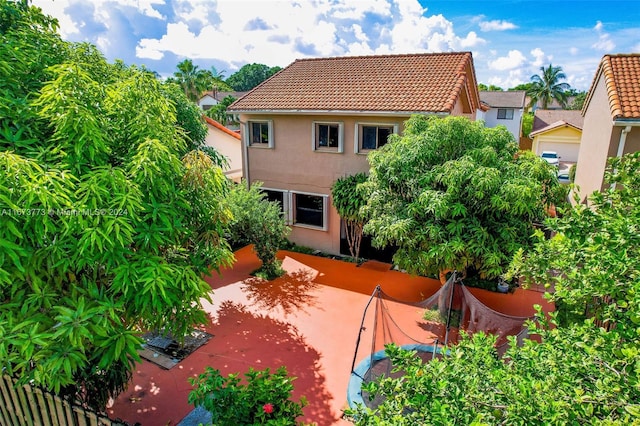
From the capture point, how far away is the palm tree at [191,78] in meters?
44.2

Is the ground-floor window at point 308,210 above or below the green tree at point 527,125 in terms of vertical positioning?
below

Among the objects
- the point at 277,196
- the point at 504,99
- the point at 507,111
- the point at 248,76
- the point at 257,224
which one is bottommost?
the point at 257,224

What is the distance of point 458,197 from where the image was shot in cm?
1010

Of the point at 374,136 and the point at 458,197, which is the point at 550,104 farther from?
the point at 458,197

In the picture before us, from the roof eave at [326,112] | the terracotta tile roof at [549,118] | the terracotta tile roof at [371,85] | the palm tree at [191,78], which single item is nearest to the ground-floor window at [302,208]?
the roof eave at [326,112]

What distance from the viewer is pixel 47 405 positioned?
571 cm

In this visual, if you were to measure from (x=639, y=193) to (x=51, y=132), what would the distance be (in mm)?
9102

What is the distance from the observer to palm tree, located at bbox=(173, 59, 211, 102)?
4416 centimetres

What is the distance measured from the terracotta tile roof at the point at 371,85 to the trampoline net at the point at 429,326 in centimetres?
734

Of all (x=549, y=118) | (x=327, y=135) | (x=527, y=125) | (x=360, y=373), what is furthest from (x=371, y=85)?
(x=549, y=118)

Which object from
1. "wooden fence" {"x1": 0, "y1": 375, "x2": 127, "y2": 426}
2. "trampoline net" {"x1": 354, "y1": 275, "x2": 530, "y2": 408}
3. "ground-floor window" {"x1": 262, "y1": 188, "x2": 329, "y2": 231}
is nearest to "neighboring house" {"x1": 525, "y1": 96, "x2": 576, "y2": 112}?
"ground-floor window" {"x1": 262, "y1": 188, "x2": 329, "y2": 231}

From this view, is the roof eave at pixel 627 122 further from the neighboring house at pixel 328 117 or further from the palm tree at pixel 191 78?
A: the palm tree at pixel 191 78

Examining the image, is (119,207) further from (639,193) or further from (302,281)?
Result: (302,281)

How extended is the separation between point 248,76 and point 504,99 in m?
76.6
